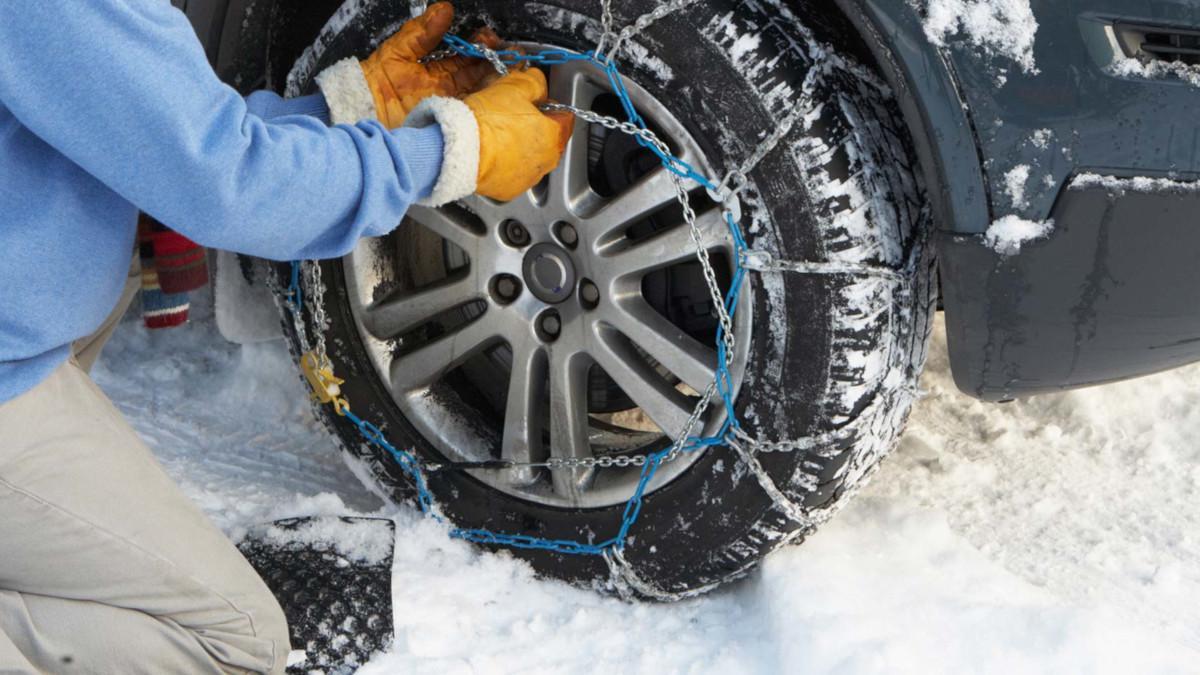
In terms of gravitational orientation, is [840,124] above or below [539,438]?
above

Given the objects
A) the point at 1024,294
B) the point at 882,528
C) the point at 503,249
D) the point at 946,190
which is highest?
the point at 946,190

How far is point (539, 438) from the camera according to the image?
2.15 m

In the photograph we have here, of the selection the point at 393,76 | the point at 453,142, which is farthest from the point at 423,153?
the point at 393,76

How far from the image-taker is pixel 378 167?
1597 mm

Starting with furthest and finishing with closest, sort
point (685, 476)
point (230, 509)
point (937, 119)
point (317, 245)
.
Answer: point (230, 509) < point (685, 476) < point (317, 245) < point (937, 119)

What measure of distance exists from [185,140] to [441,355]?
85 cm

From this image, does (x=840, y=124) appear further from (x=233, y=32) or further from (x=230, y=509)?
(x=230, y=509)

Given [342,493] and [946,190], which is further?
[342,493]

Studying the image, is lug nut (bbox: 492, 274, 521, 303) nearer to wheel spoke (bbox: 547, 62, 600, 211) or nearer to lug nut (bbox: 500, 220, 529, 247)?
lug nut (bbox: 500, 220, 529, 247)

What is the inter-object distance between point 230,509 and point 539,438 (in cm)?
71

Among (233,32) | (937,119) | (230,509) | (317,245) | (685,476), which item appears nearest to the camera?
(937,119)

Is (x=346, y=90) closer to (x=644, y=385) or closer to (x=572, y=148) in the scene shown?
(x=572, y=148)

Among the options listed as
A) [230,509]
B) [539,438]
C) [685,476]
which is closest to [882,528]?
[685,476]

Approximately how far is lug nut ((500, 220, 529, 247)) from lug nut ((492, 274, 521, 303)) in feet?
0.21
